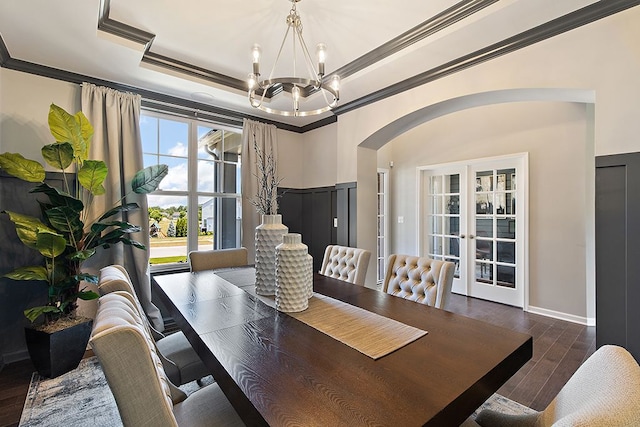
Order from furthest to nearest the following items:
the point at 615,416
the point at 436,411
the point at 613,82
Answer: the point at 613,82 < the point at 436,411 < the point at 615,416

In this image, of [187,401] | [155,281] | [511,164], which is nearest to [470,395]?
[187,401]

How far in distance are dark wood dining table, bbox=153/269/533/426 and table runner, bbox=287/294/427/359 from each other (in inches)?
1.5

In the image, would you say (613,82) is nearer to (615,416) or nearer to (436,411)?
(615,416)

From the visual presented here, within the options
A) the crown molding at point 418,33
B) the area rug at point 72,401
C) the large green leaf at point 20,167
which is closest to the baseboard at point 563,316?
the crown molding at point 418,33

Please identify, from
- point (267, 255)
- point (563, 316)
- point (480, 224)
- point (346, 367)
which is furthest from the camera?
point (480, 224)

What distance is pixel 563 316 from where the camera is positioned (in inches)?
143

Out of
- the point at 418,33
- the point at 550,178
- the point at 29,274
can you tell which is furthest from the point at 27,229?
the point at 550,178

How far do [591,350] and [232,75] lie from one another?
4598mm

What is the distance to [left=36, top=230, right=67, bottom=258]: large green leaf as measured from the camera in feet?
7.43

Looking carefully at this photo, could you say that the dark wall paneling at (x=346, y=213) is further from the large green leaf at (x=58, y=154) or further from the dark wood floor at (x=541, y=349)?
the large green leaf at (x=58, y=154)

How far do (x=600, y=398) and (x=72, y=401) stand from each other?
9.76 ft

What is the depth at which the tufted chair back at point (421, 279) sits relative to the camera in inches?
73.9

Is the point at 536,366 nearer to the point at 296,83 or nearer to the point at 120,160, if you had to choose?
the point at 296,83

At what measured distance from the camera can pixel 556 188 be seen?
371 centimetres
